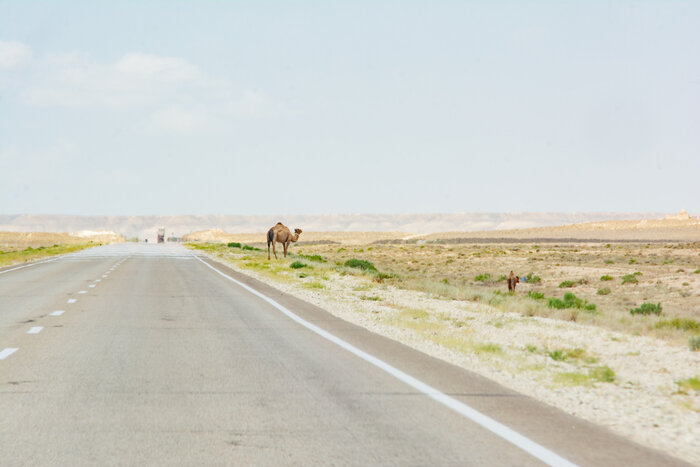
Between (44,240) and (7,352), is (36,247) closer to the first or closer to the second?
(44,240)

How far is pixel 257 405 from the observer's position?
7270mm

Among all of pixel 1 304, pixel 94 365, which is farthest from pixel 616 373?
pixel 1 304

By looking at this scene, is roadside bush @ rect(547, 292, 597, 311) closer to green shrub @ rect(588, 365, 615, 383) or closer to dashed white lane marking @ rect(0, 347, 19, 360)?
green shrub @ rect(588, 365, 615, 383)

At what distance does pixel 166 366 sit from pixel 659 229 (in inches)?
5232

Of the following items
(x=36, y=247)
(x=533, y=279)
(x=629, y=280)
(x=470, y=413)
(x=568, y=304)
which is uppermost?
(x=470, y=413)

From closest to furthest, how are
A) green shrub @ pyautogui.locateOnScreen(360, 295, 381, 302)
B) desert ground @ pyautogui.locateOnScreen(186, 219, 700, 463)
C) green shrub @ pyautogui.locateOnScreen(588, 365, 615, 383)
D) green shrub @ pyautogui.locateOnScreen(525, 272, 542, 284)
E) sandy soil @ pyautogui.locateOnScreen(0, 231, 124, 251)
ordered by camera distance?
desert ground @ pyautogui.locateOnScreen(186, 219, 700, 463) < green shrub @ pyautogui.locateOnScreen(588, 365, 615, 383) < green shrub @ pyautogui.locateOnScreen(360, 295, 381, 302) < green shrub @ pyautogui.locateOnScreen(525, 272, 542, 284) < sandy soil @ pyautogui.locateOnScreen(0, 231, 124, 251)

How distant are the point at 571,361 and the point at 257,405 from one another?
4.70m

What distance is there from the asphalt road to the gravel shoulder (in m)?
0.40

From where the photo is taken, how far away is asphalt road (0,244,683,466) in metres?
5.68

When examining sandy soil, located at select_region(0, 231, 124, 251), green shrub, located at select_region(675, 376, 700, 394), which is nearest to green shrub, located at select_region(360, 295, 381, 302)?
green shrub, located at select_region(675, 376, 700, 394)

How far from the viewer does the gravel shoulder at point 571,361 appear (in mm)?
7031

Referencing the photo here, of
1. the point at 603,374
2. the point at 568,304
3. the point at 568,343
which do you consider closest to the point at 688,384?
the point at 603,374

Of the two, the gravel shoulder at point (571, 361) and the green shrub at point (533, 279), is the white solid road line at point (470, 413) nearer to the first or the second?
the gravel shoulder at point (571, 361)

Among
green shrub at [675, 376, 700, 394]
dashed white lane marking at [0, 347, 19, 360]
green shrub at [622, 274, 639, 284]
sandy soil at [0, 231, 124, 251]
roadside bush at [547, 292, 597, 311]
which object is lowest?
sandy soil at [0, 231, 124, 251]
